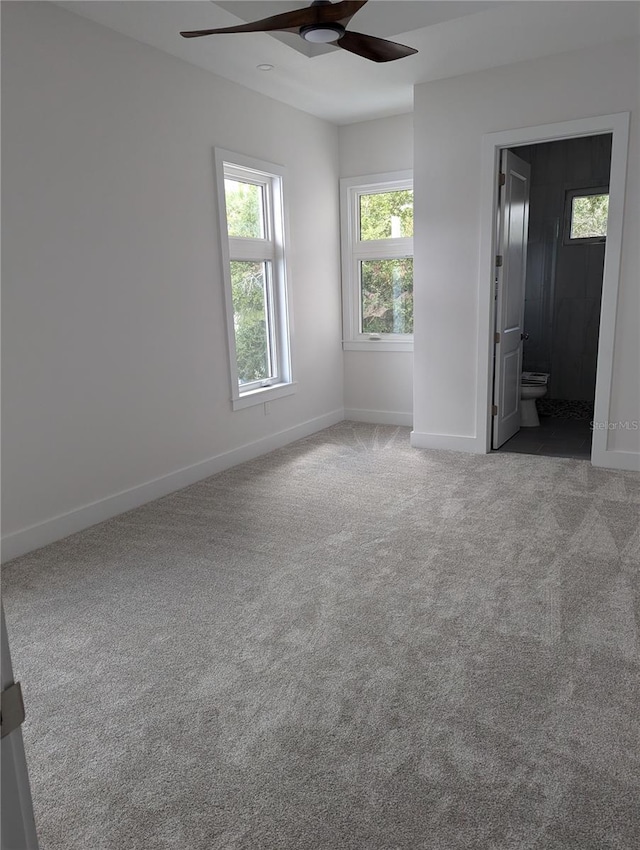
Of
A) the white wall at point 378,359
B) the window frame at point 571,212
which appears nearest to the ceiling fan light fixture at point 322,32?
the white wall at point 378,359

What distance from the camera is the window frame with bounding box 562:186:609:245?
238 inches

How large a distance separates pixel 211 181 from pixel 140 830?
384 cm

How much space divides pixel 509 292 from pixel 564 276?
1.91 metres

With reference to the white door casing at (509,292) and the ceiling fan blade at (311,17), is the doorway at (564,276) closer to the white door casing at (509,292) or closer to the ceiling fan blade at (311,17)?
the white door casing at (509,292)

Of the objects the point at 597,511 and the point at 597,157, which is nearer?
the point at 597,511

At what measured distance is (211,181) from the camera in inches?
166

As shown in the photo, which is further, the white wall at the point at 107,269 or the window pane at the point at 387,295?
the window pane at the point at 387,295

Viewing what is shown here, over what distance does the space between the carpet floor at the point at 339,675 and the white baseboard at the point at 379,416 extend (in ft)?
6.80

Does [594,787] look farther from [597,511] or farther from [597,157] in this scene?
[597,157]

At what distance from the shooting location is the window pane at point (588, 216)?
239 inches

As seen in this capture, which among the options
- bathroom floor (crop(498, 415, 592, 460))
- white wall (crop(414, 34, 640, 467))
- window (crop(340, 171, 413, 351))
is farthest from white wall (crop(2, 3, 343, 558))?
bathroom floor (crop(498, 415, 592, 460))

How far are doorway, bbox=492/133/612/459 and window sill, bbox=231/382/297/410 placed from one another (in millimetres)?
2179

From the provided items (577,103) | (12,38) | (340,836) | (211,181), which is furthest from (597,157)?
(340,836)

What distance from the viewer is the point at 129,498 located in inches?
150
